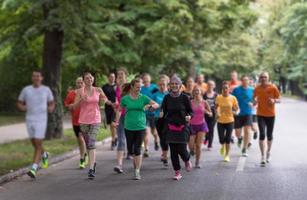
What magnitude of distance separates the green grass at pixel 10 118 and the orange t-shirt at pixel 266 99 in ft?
49.5

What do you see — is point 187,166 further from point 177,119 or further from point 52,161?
point 52,161

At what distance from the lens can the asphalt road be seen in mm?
9500

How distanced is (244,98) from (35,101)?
634 cm

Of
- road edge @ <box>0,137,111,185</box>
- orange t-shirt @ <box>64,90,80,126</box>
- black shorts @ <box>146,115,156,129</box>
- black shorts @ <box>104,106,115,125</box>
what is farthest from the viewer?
black shorts @ <box>104,106,115,125</box>

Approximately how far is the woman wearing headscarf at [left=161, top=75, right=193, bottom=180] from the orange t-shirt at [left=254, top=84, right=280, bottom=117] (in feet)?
8.49

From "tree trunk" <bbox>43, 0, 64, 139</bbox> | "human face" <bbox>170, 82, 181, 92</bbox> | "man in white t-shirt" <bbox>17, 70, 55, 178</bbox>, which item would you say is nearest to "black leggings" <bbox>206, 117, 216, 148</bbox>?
"tree trunk" <bbox>43, 0, 64, 139</bbox>

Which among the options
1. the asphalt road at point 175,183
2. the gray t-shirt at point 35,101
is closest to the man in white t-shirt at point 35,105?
the gray t-shirt at point 35,101

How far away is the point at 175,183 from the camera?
10.7 meters

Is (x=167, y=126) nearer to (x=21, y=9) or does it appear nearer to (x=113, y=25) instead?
(x=21, y=9)

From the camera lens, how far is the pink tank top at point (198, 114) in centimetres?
1320

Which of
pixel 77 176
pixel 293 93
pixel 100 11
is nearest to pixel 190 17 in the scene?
pixel 100 11

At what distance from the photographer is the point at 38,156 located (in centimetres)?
1123

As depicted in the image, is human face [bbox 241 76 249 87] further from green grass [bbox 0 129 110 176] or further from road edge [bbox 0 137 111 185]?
green grass [bbox 0 129 110 176]

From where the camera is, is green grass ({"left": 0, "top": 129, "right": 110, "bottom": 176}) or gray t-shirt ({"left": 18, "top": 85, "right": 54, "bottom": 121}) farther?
green grass ({"left": 0, "top": 129, "right": 110, "bottom": 176})
